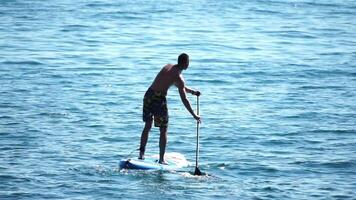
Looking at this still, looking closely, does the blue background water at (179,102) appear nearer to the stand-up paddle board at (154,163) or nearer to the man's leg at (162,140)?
the stand-up paddle board at (154,163)

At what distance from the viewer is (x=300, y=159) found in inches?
709

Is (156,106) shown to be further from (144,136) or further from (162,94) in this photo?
(144,136)

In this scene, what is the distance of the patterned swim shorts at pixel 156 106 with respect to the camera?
1638 centimetres

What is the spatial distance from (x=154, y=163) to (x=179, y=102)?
24.8 ft

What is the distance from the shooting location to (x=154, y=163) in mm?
16844

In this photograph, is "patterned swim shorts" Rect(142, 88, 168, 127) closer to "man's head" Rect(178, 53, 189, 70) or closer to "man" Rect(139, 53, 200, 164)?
"man" Rect(139, 53, 200, 164)

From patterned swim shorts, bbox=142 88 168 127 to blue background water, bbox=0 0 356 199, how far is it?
40.6 inches

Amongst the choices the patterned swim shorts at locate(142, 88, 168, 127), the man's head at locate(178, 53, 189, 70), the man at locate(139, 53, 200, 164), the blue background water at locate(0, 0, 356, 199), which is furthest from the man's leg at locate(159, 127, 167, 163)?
the man's head at locate(178, 53, 189, 70)

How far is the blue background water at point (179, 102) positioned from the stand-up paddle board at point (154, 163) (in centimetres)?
20

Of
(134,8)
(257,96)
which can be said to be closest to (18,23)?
(134,8)

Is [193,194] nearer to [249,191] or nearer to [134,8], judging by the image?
[249,191]

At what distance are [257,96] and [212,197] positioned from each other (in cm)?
1021

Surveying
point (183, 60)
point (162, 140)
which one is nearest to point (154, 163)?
point (162, 140)

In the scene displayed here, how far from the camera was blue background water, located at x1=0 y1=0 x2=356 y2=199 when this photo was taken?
637 inches
